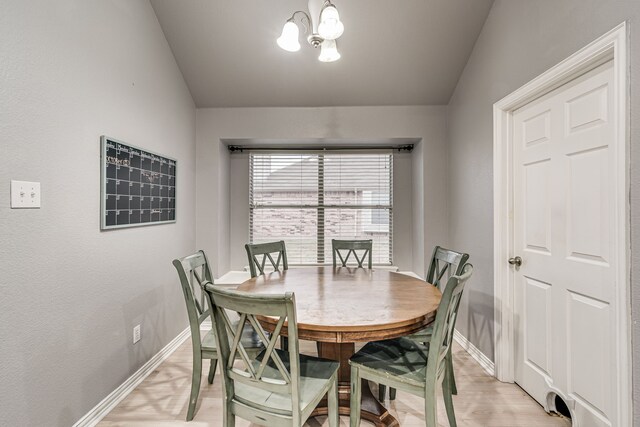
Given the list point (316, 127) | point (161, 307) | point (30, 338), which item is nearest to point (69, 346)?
point (30, 338)

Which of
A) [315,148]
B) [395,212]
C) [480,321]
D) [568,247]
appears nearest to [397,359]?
[568,247]

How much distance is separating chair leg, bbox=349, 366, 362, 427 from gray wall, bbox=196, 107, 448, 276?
1998 millimetres

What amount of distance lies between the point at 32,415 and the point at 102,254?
0.83 meters

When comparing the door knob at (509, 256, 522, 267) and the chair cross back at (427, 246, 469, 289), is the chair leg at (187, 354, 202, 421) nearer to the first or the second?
the chair cross back at (427, 246, 469, 289)

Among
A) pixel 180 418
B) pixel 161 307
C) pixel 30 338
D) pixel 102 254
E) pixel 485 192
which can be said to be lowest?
pixel 180 418

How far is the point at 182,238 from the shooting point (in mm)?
2984

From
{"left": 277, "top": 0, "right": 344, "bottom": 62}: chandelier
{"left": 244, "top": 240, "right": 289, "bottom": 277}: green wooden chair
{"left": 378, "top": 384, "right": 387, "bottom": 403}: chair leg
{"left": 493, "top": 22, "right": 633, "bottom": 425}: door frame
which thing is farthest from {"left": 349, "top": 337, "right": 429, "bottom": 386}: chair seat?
{"left": 277, "top": 0, "right": 344, "bottom": 62}: chandelier

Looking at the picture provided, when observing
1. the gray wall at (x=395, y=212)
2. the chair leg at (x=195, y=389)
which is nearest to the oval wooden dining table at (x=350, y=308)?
the chair leg at (x=195, y=389)

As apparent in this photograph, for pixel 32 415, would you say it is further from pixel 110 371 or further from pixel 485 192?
pixel 485 192

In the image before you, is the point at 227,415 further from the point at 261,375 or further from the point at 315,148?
the point at 315,148

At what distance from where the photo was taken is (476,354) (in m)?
2.58

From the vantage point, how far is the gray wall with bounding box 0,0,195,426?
1.38 m

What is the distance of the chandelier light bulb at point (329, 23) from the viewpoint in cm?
157

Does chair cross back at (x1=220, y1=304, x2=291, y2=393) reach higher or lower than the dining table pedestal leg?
higher
